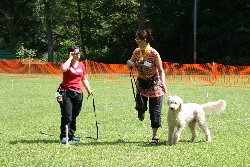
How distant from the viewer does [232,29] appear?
33469 millimetres

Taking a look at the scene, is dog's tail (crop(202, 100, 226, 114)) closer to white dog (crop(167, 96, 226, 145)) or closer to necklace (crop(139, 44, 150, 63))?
white dog (crop(167, 96, 226, 145))

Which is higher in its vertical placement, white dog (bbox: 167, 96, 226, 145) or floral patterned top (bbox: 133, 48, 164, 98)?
floral patterned top (bbox: 133, 48, 164, 98)

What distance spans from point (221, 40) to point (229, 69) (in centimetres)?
1048

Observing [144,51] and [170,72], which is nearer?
[144,51]

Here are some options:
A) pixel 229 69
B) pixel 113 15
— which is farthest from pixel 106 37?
pixel 229 69

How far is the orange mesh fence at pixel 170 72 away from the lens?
72.0ft

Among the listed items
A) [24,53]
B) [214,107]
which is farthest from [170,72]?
[24,53]

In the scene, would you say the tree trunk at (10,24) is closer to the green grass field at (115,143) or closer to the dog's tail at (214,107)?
the green grass field at (115,143)

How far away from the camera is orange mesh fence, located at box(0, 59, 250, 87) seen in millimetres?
21938

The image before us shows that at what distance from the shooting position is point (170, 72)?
976 inches

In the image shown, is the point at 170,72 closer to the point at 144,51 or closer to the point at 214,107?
the point at 214,107

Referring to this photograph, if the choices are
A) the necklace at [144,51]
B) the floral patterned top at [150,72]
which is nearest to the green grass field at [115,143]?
the floral patterned top at [150,72]

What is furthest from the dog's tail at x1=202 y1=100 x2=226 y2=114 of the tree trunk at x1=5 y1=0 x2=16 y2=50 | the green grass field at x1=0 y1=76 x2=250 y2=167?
the tree trunk at x1=5 y1=0 x2=16 y2=50

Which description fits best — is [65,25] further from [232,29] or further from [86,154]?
[86,154]
